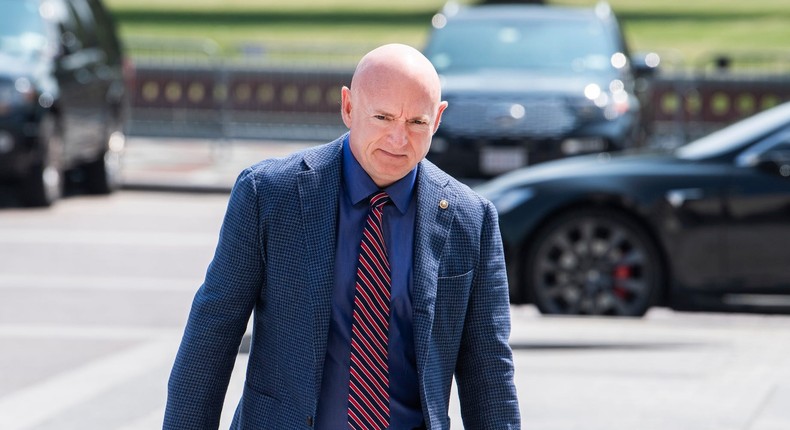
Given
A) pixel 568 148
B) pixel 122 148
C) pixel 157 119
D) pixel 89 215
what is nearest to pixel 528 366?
pixel 568 148

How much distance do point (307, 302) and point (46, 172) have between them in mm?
11825

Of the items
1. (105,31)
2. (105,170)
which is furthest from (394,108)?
(105,31)

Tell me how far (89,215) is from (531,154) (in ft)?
13.5

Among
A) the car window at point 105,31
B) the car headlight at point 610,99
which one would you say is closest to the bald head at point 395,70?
the car headlight at point 610,99

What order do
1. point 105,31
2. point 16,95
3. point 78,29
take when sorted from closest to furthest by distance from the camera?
point 16,95, point 78,29, point 105,31

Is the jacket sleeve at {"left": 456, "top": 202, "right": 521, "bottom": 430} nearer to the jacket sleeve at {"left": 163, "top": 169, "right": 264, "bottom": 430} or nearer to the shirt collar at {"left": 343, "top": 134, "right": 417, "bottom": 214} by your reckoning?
the shirt collar at {"left": 343, "top": 134, "right": 417, "bottom": 214}

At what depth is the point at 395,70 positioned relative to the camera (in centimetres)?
336

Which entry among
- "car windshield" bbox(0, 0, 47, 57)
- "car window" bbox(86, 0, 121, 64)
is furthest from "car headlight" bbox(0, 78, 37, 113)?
"car window" bbox(86, 0, 121, 64)

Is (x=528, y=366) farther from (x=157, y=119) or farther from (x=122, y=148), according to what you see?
(x=157, y=119)

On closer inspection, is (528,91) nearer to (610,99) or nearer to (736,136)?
(610,99)

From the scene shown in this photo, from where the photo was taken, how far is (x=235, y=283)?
3.51 meters

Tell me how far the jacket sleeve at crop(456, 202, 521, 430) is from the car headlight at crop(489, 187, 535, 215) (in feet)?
19.6

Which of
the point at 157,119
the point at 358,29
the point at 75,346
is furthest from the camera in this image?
the point at 358,29

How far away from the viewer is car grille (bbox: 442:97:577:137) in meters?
13.5
